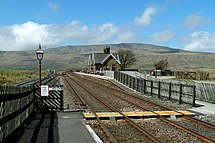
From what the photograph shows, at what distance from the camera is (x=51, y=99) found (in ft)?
50.1

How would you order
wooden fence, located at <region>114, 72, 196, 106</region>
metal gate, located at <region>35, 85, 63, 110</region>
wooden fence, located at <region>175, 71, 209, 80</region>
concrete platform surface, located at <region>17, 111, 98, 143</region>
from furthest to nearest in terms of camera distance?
wooden fence, located at <region>175, 71, 209, 80</region>, wooden fence, located at <region>114, 72, 196, 106</region>, metal gate, located at <region>35, 85, 63, 110</region>, concrete platform surface, located at <region>17, 111, 98, 143</region>

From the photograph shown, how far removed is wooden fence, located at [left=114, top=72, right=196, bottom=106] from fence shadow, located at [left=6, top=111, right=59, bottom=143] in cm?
943

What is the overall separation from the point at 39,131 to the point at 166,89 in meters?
14.8

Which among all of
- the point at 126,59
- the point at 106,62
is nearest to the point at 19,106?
the point at 106,62

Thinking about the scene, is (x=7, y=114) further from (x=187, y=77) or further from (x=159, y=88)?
(x=187, y=77)

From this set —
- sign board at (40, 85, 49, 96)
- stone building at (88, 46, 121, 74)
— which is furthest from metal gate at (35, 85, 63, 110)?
stone building at (88, 46, 121, 74)

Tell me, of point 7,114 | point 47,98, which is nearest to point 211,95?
point 47,98

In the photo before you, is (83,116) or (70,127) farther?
(83,116)

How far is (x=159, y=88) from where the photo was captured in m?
24.2

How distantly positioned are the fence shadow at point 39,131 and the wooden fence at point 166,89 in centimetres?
943

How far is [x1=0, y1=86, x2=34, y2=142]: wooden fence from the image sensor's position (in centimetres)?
809

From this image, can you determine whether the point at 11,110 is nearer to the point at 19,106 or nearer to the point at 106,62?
the point at 19,106

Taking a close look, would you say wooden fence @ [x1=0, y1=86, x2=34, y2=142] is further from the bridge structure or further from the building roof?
the building roof

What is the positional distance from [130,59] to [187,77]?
4574 centimetres
